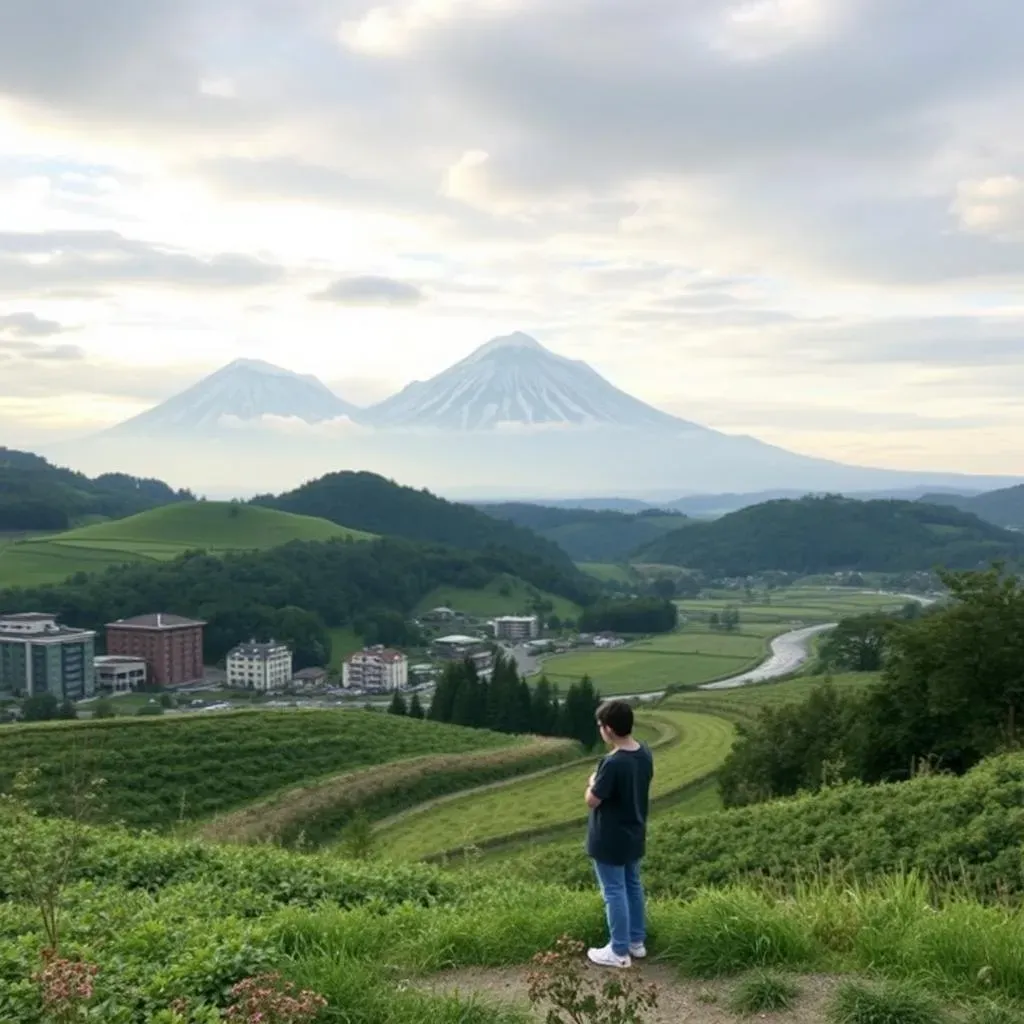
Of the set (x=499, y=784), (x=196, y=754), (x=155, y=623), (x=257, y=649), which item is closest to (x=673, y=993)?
(x=196, y=754)

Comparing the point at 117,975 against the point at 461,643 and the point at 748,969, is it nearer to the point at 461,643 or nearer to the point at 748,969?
the point at 748,969

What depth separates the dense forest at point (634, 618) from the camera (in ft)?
345

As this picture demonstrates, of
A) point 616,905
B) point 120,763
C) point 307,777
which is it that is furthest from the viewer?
point 307,777

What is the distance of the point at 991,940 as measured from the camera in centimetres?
462

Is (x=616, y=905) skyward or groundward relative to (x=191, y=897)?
skyward

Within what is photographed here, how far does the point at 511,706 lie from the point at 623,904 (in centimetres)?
4118

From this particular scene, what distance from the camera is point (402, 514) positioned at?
17462 centimetres

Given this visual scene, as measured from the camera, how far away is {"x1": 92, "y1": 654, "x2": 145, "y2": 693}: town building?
79188 mm

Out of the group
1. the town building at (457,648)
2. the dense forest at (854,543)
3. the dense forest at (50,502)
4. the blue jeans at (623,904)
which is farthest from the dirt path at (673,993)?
the dense forest at (854,543)

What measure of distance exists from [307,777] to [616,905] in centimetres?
2152

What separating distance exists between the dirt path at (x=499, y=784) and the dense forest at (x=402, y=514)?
406 ft

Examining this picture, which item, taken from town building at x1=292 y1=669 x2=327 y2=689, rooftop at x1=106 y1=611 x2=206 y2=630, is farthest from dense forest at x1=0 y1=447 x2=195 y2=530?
town building at x1=292 y1=669 x2=327 y2=689

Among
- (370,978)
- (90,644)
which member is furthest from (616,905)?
(90,644)

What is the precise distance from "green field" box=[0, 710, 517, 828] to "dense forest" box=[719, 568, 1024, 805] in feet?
39.0
